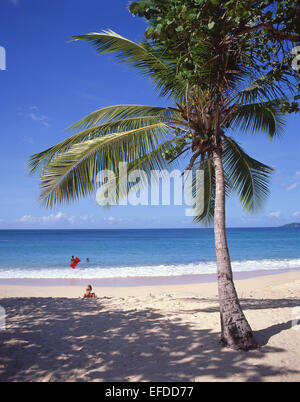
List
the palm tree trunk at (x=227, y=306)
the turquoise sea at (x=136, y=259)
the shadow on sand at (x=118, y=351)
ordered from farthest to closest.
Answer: the turquoise sea at (x=136, y=259)
the palm tree trunk at (x=227, y=306)
the shadow on sand at (x=118, y=351)

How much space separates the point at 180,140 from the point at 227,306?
9.62 ft

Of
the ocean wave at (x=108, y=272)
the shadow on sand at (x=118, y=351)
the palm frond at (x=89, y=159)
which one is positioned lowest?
the ocean wave at (x=108, y=272)

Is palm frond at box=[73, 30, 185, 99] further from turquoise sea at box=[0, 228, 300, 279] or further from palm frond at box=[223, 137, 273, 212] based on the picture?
turquoise sea at box=[0, 228, 300, 279]

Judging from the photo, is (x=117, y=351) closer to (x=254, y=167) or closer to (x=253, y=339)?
(x=253, y=339)

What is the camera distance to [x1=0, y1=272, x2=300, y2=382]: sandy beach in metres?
3.59

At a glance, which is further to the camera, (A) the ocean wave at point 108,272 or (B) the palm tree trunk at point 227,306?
(A) the ocean wave at point 108,272


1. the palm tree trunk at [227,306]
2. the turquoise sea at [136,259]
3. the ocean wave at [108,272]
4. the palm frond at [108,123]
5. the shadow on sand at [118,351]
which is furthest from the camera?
the turquoise sea at [136,259]

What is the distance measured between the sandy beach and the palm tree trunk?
0.16 metres

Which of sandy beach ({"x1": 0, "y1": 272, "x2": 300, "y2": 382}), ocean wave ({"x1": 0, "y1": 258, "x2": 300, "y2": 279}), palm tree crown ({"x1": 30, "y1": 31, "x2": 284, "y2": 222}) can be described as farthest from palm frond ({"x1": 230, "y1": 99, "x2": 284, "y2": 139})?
ocean wave ({"x1": 0, "y1": 258, "x2": 300, "y2": 279})

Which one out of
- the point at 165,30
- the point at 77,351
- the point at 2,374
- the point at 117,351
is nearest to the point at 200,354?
the point at 117,351

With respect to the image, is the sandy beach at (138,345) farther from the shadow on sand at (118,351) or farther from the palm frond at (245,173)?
the palm frond at (245,173)

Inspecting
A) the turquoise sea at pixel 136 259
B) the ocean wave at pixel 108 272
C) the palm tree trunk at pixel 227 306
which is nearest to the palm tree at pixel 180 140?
the palm tree trunk at pixel 227 306

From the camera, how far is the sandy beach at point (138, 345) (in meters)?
3.59

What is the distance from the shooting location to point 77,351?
4336 millimetres
